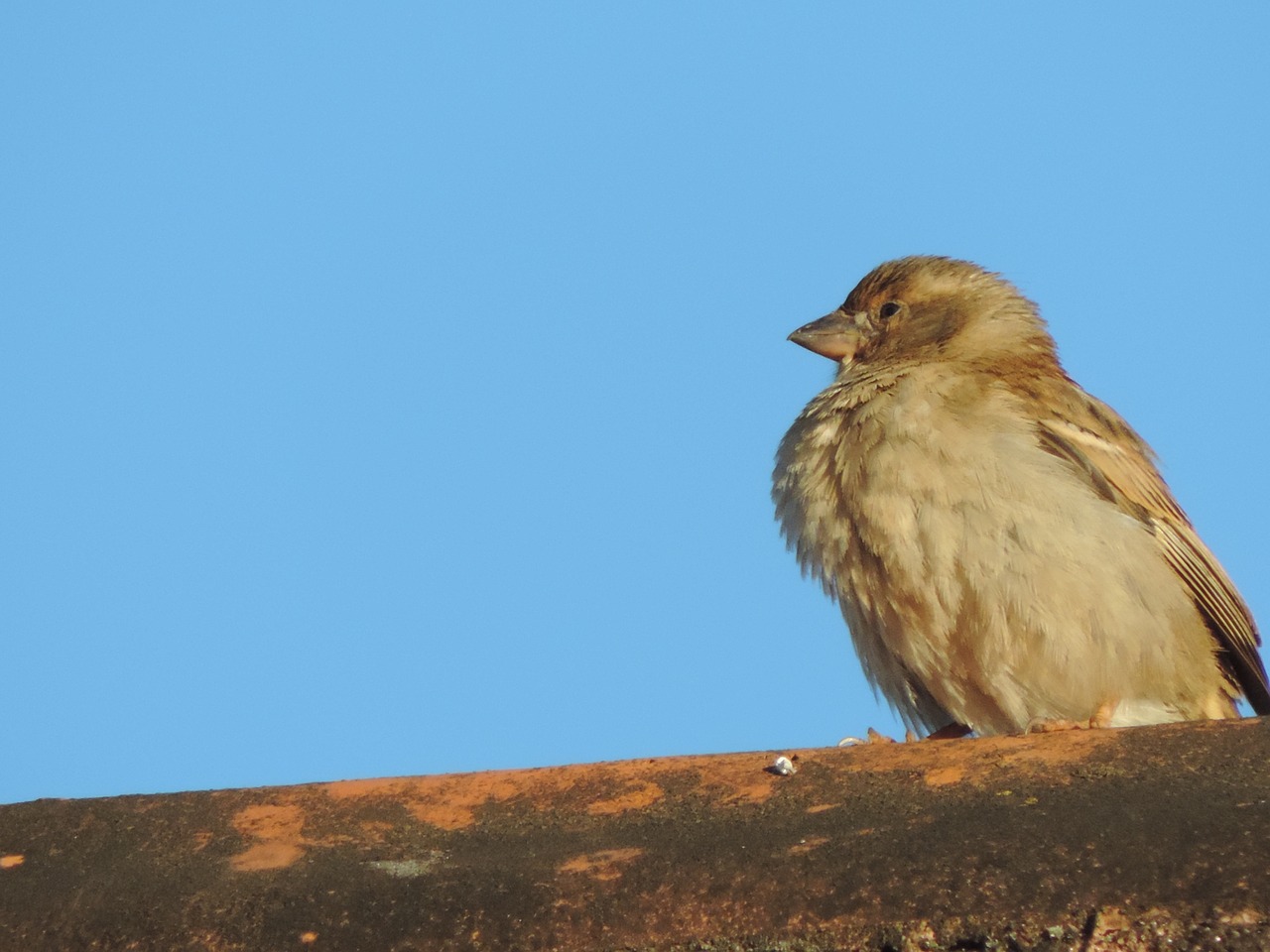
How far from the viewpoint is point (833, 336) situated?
6.13 m

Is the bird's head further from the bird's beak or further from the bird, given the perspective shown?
the bird

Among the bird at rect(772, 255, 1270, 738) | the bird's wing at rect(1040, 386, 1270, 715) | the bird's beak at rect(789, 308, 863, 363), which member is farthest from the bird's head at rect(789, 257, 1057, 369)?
the bird's wing at rect(1040, 386, 1270, 715)

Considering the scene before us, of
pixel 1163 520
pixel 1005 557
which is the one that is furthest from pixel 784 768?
pixel 1163 520

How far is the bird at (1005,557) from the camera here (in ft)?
14.8

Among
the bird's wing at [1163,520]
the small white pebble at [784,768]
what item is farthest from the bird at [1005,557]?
the small white pebble at [784,768]

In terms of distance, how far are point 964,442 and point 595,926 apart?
7.83 feet

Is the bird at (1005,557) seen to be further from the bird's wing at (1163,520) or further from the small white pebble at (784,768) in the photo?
the small white pebble at (784,768)

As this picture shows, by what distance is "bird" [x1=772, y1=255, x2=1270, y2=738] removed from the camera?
452 cm

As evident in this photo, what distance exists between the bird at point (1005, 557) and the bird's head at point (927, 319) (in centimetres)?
58

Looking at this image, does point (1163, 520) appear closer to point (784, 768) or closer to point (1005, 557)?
point (1005, 557)

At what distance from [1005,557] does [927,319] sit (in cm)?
177

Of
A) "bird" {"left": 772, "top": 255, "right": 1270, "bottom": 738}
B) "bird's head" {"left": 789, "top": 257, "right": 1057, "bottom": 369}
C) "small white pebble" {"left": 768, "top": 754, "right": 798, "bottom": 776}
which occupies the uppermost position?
"bird's head" {"left": 789, "top": 257, "right": 1057, "bottom": 369}

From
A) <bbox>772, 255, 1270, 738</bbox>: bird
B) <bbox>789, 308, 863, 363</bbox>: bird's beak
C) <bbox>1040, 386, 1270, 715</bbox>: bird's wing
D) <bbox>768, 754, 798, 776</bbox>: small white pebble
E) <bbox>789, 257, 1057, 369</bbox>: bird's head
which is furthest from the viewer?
<bbox>789, 308, 863, 363</bbox>: bird's beak

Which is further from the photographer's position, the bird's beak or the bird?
the bird's beak
